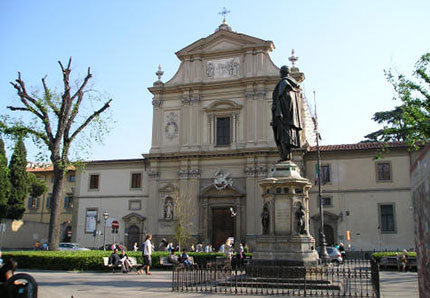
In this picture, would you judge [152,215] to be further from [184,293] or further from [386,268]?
[184,293]

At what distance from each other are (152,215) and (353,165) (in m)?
16.8

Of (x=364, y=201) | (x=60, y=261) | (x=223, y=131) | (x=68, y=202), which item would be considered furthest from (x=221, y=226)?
(x=68, y=202)

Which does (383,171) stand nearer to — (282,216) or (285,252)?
(282,216)

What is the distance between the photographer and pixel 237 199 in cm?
3328

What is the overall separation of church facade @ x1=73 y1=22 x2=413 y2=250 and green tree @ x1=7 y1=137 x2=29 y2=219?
562cm

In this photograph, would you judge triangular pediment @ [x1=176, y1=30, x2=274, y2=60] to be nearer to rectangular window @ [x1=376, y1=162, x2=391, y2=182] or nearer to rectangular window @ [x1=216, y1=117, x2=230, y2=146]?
rectangular window @ [x1=216, y1=117, x2=230, y2=146]

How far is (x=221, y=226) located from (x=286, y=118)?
70.3ft

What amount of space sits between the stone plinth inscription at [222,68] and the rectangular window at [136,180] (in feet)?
35.8

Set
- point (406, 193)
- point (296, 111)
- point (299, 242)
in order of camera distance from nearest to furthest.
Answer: point (299, 242) < point (296, 111) < point (406, 193)

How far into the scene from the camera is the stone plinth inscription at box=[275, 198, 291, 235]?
12914 mm

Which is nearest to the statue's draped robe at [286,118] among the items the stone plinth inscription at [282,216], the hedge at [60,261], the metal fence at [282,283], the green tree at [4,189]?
the stone plinth inscription at [282,216]

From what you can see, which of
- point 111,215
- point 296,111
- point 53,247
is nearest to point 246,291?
point 296,111

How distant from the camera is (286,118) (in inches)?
539

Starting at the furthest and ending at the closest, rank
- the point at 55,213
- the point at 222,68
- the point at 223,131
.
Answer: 1. the point at 222,68
2. the point at 223,131
3. the point at 55,213
